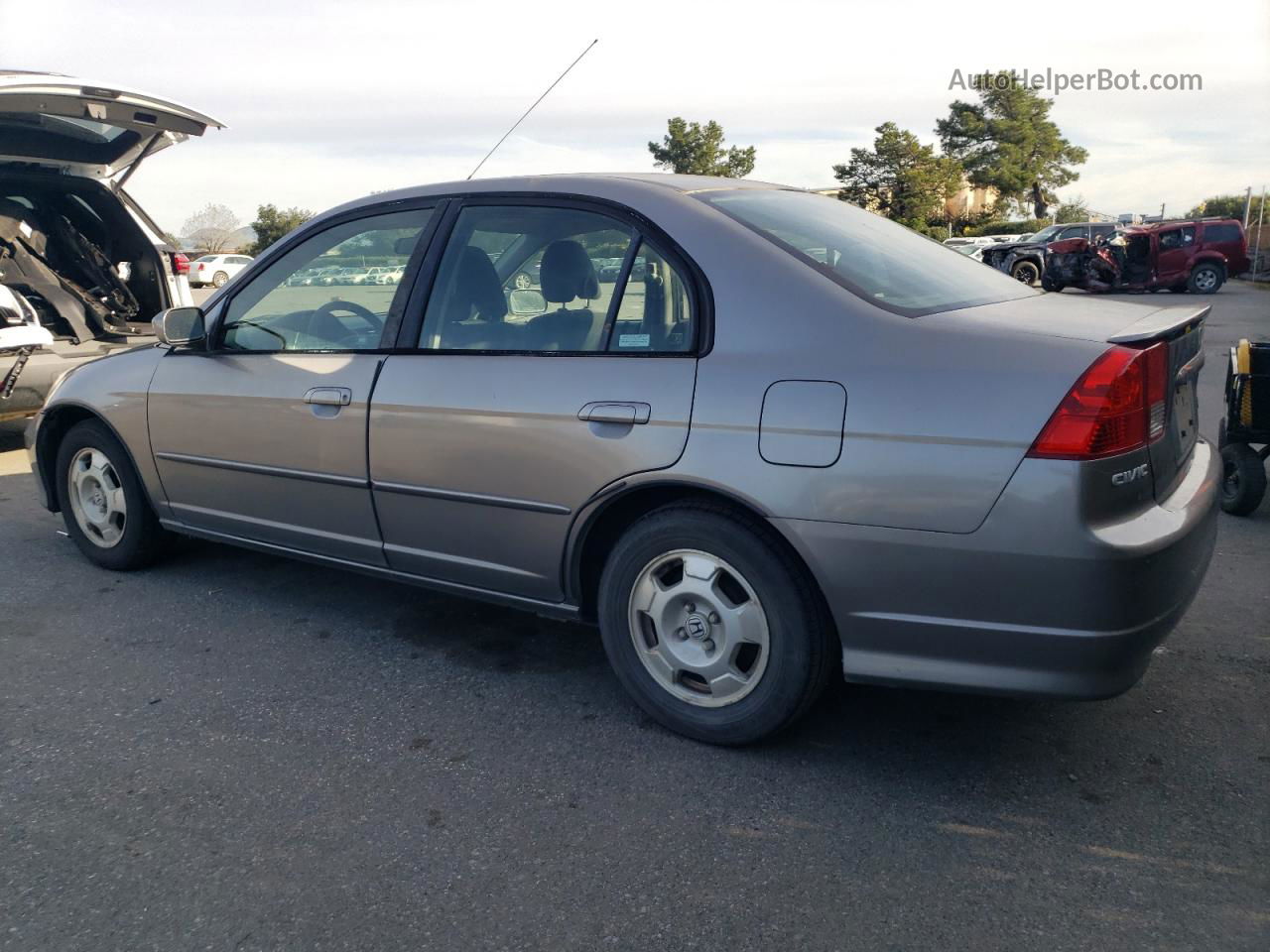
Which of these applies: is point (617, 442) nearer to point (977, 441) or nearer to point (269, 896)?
point (977, 441)

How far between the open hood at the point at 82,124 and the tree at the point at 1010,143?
54.3m

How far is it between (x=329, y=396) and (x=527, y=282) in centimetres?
81

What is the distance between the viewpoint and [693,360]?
2943 mm

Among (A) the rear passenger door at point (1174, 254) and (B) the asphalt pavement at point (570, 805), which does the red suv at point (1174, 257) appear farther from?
(B) the asphalt pavement at point (570, 805)

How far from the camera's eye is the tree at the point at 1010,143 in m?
55.8

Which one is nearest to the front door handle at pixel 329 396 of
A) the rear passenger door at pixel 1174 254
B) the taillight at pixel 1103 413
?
the taillight at pixel 1103 413

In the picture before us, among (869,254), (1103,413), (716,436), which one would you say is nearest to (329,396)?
(716,436)

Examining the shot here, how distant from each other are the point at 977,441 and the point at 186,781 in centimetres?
224

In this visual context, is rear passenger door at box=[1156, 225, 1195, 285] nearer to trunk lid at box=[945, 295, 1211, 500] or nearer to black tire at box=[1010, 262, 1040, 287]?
black tire at box=[1010, 262, 1040, 287]

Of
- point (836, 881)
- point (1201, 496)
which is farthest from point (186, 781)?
point (1201, 496)

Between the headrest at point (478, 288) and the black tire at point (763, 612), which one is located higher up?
the headrest at point (478, 288)

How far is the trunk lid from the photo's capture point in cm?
267

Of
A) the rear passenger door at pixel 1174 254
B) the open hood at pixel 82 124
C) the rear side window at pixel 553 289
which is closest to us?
the rear side window at pixel 553 289

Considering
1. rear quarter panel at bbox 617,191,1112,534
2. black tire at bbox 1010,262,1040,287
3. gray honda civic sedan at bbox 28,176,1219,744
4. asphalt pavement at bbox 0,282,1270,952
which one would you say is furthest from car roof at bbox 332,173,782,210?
black tire at bbox 1010,262,1040,287
